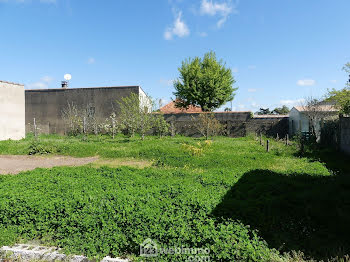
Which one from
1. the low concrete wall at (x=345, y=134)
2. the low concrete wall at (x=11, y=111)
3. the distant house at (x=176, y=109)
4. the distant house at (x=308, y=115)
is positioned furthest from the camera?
the distant house at (x=176, y=109)

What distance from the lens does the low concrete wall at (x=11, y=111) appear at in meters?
17.3

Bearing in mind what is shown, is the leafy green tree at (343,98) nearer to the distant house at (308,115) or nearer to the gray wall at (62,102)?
the distant house at (308,115)

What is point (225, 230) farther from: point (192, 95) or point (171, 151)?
point (192, 95)

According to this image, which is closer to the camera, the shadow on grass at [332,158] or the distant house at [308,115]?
the shadow on grass at [332,158]

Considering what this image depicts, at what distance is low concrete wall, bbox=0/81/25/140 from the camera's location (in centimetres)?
1733

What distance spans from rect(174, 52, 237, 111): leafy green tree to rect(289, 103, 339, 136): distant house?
8.58m

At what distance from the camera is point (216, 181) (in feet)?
18.5

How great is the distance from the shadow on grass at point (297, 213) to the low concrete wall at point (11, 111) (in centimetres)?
1852

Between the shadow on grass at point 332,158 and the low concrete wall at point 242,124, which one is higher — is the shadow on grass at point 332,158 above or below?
below

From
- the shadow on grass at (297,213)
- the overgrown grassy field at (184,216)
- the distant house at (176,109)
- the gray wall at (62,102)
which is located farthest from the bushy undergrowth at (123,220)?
the distant house at (176,109)

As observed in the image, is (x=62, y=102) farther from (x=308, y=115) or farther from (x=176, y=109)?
(x=308, y=115)

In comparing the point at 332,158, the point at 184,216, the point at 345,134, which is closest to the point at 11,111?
the point at 184,216

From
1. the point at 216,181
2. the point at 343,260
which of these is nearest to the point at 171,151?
the point at 216,181

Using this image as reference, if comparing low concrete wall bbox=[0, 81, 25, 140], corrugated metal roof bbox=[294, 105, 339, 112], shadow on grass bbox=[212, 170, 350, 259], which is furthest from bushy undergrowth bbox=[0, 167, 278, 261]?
low concrete wall bbox=[0, 81, 25, 140]
